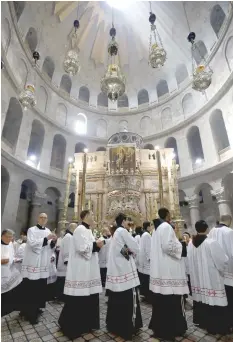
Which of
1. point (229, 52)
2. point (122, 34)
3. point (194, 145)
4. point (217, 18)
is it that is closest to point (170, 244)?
point (229, 52)

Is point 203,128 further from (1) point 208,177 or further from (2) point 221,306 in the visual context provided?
(2) point 221,306

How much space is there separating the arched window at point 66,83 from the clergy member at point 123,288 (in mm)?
21320

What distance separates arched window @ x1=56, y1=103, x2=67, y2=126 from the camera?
2012 cm

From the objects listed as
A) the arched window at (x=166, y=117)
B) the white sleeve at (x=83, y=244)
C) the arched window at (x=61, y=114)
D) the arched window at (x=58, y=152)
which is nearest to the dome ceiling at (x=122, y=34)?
the arched window at (x=61, y=114)

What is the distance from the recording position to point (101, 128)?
74.9 feet

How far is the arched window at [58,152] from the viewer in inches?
770

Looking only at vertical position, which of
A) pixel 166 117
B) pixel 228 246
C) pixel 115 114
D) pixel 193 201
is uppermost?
pixel 115 114

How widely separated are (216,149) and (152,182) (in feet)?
18.9

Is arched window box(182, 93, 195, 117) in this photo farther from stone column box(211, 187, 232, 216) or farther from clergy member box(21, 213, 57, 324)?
clergy member box(21, 213, 57, 324)

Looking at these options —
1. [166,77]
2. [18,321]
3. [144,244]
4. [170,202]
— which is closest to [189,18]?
[166,77]

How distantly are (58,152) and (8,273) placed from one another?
1707 centimetres

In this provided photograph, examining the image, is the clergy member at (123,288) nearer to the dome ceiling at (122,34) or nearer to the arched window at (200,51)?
the dome ceiling at (122,34)

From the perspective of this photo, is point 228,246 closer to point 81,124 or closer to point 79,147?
point 79,147

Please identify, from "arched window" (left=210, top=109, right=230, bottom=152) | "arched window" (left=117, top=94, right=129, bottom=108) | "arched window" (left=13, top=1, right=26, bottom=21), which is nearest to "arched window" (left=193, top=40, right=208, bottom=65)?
"arched window" (left=210, top=109, right=230, bottom=152)
